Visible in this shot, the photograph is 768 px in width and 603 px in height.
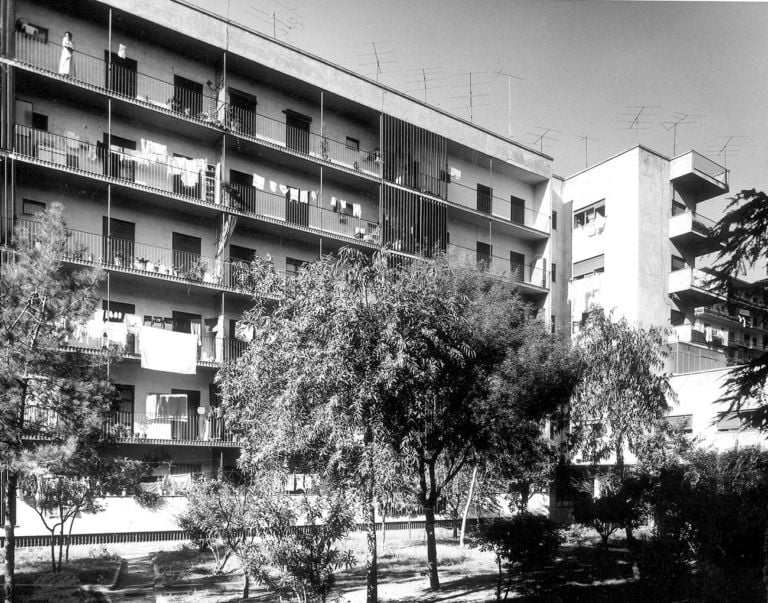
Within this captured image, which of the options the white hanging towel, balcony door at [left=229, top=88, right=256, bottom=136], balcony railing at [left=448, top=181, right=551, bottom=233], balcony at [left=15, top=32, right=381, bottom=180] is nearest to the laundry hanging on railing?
the white hanging towel

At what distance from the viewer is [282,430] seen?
1221 cm

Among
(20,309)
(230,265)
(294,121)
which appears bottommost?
(20,309)

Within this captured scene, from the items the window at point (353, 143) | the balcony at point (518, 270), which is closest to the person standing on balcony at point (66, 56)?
the window at point (353, 143)

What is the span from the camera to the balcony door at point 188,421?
25094mm

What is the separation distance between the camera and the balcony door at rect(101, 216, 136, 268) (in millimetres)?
24422

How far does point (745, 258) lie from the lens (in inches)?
487

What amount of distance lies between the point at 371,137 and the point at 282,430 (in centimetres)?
2400

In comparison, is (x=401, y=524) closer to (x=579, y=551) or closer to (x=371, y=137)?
(x=579, y=551)

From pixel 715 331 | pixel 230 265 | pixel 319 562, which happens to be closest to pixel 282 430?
pixel 319 562

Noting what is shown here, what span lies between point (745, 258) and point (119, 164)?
817 inches

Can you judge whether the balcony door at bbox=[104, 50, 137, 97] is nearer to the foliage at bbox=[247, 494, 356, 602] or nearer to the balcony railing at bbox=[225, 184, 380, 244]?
the balcony railing at bbox=[225, 184, 380, 244]

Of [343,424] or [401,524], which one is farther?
[401,524]

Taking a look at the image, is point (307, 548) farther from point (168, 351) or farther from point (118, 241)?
point (118, 241)

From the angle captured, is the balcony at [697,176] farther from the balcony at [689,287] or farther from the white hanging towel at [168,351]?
the white hanging towel at [168,351]
